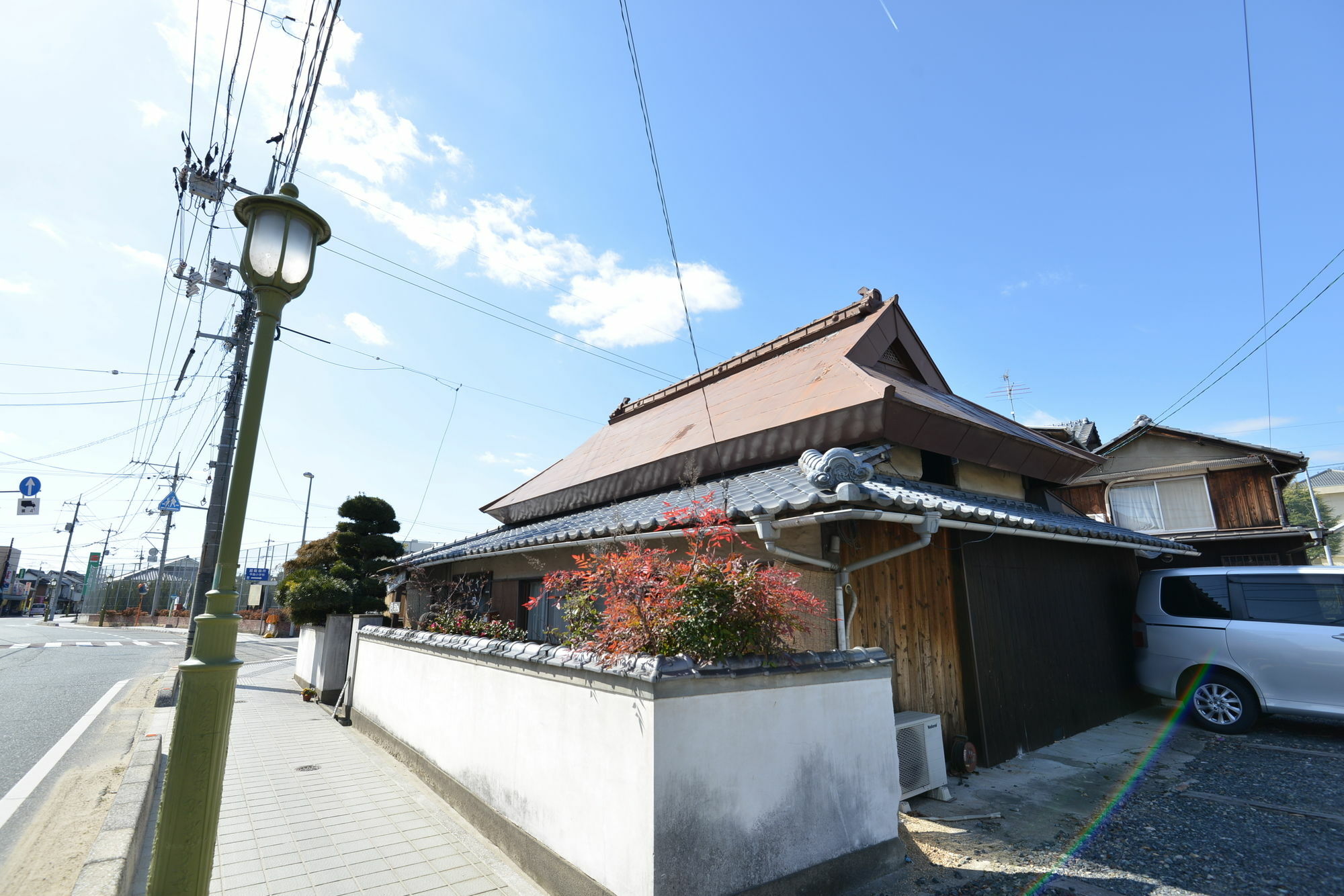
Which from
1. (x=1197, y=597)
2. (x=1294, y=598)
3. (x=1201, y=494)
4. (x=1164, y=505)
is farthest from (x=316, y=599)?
(x=1201, y=494)

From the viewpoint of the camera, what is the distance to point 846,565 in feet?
19.0

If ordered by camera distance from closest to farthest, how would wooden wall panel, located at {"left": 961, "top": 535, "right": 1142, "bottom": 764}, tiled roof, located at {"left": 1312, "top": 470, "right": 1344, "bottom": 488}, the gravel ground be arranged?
the gravel ground → wooden wall panel, located at {"left": 961, "top": 535, "right": 1142, "bottom": 764} → tiled roof, located at {"left": 1312, "top": 470, "right": 1344, "bottom": 488}

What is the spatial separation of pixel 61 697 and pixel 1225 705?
1866 centimetres

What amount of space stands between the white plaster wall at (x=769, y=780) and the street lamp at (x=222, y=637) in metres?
1.97

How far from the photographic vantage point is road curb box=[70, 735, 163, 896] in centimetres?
344

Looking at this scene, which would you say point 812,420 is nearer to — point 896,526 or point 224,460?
point 896,526

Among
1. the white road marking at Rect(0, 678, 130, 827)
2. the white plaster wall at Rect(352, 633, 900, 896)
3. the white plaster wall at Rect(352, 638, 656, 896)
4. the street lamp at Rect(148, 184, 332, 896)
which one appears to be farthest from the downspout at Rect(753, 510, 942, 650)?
the white road marking at Rect(0, 678, 130, 827)

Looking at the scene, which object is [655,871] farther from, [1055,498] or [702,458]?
[1055,498]

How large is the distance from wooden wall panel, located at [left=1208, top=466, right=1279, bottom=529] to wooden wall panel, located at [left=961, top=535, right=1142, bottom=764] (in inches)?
382

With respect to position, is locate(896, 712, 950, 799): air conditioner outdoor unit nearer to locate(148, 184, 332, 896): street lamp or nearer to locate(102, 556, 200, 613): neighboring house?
locate(148, 184, 332, 896): street lamp

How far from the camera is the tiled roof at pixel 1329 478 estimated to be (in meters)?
46.3

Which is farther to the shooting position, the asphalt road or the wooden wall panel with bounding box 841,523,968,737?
the asphalt road

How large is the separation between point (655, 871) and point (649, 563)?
5.48 ft

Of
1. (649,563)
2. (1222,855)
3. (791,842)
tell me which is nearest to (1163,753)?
(1222,855)
